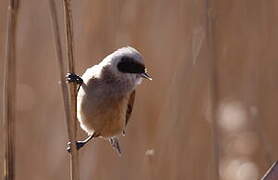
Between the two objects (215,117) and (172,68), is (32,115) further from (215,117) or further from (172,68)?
(215,117)

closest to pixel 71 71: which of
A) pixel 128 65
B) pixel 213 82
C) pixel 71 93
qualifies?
pixel 71 93

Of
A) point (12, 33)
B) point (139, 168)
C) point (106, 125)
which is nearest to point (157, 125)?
point (139, 168)

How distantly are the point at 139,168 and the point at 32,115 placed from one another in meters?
0.45

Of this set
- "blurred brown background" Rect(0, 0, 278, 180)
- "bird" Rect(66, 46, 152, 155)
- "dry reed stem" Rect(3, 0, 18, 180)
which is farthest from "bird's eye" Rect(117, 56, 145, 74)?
"dry reed stem" Rect(3, 0, 18, 180)

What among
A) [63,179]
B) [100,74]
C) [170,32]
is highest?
[170,32]

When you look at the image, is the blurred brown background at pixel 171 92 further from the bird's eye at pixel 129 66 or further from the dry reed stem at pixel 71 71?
the dry reed stem at pixel 71 71

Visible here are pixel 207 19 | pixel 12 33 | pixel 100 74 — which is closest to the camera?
pixel 12 33

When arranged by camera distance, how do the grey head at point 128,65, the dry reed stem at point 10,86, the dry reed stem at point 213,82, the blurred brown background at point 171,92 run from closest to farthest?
the dry reed stem at point 10,86 < the grey head at point 128,65 < the dry reed stem at point 213,82 < the blurred brown background at point 171,92

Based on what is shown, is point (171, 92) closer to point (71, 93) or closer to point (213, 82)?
point (213, 82)

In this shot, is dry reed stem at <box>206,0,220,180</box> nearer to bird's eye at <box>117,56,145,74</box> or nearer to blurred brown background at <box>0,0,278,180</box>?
blurred brown background at <box>0,0,278,180</box>

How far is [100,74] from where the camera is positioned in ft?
5.49

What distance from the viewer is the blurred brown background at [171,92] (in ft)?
6.27

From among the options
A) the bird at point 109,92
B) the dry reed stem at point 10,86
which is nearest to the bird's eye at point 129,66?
the bird at point 109,92

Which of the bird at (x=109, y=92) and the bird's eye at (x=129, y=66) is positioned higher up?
the bird's eye at (x=129, y=66)
